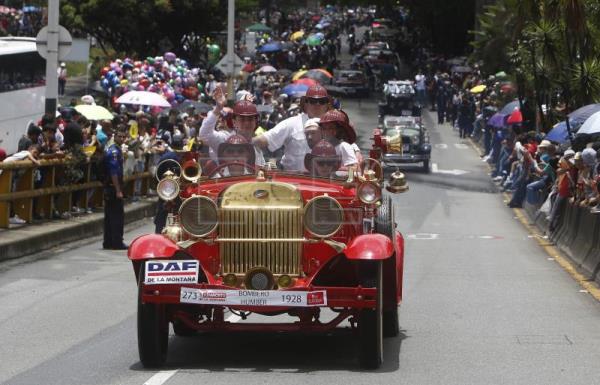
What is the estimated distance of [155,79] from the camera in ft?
141

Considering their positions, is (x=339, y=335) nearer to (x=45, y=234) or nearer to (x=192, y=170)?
(x=192, y=170)

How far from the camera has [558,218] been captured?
979 inches

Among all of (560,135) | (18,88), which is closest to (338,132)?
(560,135)

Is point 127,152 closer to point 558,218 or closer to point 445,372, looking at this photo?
point 558,218

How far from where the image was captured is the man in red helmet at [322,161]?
11766mm

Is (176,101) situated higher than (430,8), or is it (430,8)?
(430,8)

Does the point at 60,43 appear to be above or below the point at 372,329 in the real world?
above

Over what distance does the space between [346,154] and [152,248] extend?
7.26ft

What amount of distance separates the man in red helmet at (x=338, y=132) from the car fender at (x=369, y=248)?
1.46 meters

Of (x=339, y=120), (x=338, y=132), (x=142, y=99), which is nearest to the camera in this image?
(x=339, y=120)

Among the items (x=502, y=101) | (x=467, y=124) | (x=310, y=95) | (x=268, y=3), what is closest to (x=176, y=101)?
(x=502, y=101)

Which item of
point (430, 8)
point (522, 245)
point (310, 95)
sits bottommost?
point (522, 245)

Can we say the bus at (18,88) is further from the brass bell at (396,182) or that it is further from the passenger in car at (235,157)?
the brass bell at (396,182)

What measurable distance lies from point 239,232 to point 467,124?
46.9m
